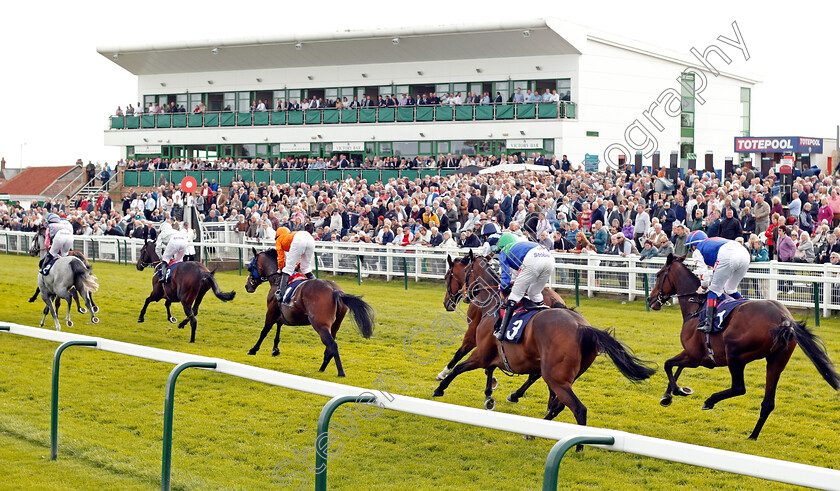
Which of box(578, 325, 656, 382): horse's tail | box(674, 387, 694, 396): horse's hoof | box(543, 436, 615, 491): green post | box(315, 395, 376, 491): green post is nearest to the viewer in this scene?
box(543, 436, 615, 491): green post

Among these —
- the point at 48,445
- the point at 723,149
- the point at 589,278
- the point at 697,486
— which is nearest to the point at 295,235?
the point at 48,445

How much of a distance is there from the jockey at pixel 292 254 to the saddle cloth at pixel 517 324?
334 centimetres

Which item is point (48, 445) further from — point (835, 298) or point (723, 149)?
point (723, 149)

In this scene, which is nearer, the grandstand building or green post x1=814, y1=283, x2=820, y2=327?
green post x1=814, y1=283, x2=820, y2=327

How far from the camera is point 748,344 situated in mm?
7254

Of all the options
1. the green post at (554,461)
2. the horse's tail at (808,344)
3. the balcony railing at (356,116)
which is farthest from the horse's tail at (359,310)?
the balcony railing at (356,116)

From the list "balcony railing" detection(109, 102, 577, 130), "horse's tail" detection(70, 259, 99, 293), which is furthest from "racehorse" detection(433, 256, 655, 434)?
"balcony railing" detection(109, 102, 577, 130)

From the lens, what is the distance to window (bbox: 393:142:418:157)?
3234 centimetres

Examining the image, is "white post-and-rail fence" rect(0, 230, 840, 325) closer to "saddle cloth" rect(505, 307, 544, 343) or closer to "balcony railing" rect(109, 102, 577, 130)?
"saddle cloth" rect(505, 307, 544, 343)

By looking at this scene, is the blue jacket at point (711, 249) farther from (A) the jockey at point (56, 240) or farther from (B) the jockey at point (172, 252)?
(A) the jockey at point (56, 240)

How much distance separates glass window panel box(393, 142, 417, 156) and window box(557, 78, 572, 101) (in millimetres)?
5340

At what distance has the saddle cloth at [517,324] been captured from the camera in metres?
6.93

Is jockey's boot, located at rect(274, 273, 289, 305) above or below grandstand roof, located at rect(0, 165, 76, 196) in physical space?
below

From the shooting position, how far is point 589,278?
1501 cm
